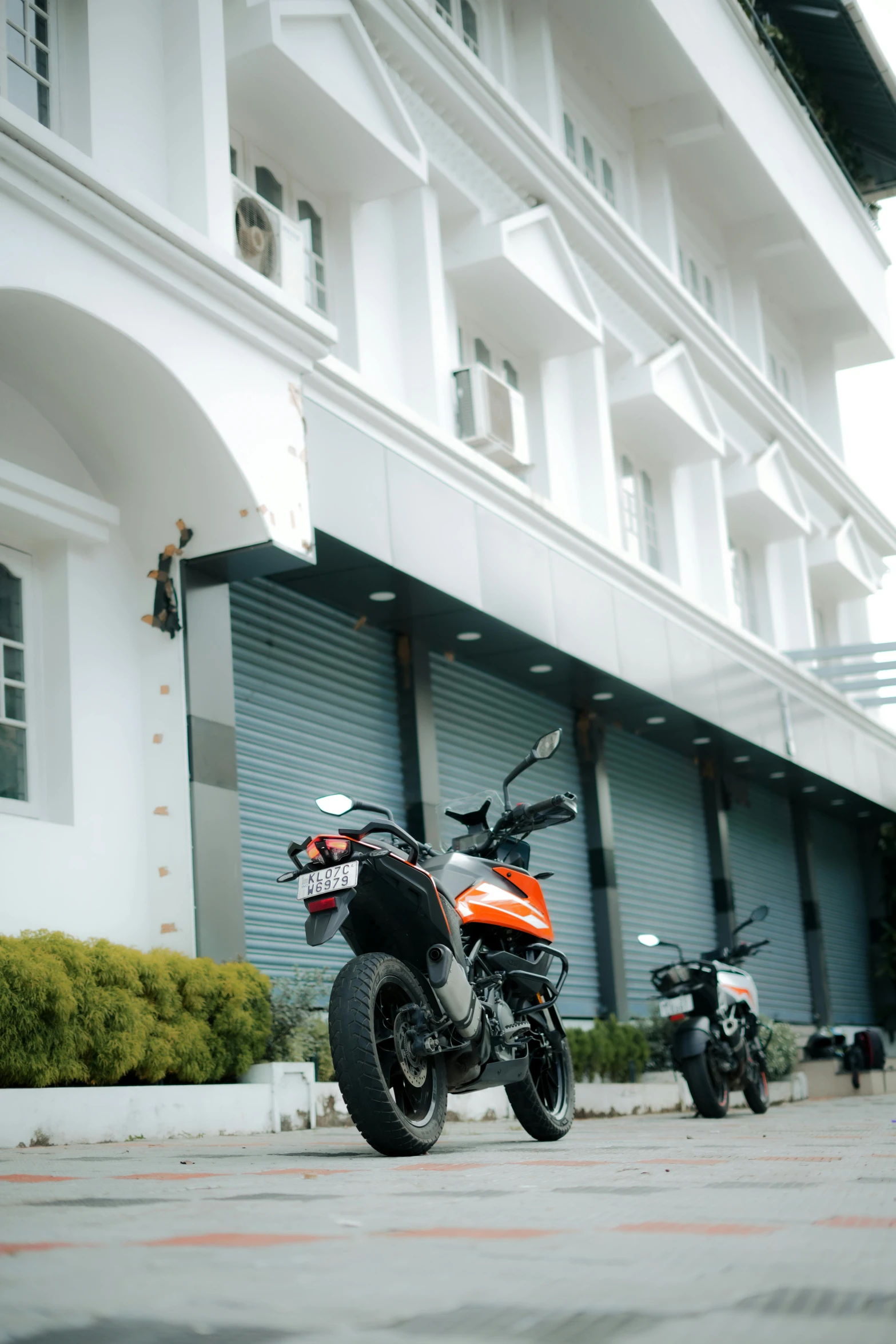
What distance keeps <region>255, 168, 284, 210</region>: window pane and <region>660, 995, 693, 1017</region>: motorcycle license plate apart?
7.12 m

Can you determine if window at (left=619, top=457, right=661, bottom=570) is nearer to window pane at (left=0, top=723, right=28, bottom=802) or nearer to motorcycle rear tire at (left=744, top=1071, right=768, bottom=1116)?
motorcycle rear tire at (left=744, top=1071, right=768, bottom=1116)

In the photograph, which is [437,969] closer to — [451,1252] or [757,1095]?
[451,1252]

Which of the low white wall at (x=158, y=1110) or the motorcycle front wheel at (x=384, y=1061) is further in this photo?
the low white wall at (x=158, y=1110)

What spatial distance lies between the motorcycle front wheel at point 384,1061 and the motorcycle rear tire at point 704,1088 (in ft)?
15.5

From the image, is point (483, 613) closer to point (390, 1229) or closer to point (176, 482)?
point (176, 482)

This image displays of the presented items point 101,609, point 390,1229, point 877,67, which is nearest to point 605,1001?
point 101,609

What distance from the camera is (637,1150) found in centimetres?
576

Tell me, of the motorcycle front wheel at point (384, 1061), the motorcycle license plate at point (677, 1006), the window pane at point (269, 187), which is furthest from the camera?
the window pane at point (269, 187)

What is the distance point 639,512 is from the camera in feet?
61.2

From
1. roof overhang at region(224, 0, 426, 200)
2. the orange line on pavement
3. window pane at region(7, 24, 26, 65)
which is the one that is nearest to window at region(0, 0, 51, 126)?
window pane at region(7, 24, 26, 65)

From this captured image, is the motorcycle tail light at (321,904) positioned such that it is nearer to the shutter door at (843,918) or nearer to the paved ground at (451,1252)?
the paved ground at (451,1252)

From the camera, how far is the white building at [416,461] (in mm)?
8492

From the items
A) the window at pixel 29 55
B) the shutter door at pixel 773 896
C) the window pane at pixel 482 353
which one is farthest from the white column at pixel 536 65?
the shutter door at pixel 773 896

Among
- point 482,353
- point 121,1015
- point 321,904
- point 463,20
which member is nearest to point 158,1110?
point 121,1015
